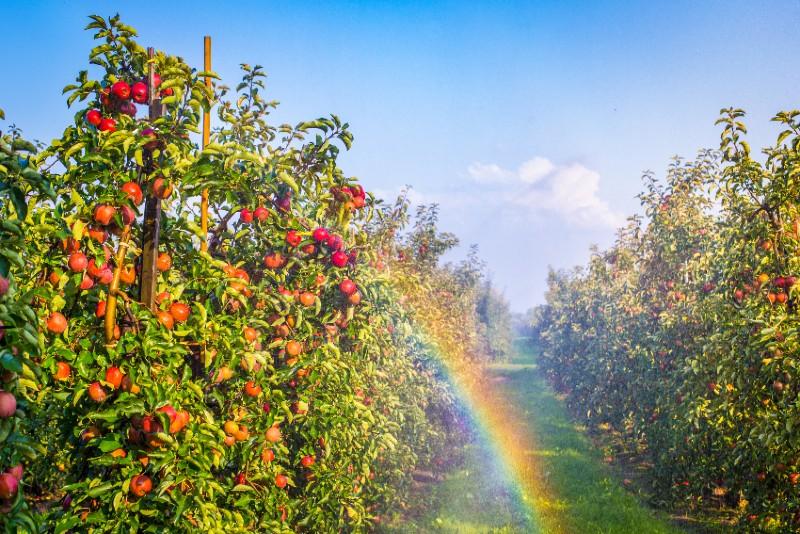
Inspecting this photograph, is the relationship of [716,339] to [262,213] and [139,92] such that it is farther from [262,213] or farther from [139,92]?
[139,92]

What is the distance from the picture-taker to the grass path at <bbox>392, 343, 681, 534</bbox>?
8227 mm

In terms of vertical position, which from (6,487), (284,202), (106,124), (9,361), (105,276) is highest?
(106,124)

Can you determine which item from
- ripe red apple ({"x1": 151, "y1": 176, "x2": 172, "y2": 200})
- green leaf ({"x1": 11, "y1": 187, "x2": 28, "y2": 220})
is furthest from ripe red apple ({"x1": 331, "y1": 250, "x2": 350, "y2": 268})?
green leaf ({"x1": 11, "y1": 187, "x2": 28, "y2": 220})

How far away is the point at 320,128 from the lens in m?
3.45

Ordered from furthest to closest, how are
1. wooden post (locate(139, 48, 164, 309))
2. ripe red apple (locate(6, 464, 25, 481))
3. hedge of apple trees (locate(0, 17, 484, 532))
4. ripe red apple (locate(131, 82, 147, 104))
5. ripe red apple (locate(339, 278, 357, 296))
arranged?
1. ripe red apple (locate(339, 278, 357, 296))
2. ripe red apple (locate(131, 82, 147, 104))
3. wooden post (locate(139, 48, 164, 309))
4. hedge of apple trees (locate(0, 17, 484, 532))
5. ripe red apple (locate(6, 464, 25, 481))

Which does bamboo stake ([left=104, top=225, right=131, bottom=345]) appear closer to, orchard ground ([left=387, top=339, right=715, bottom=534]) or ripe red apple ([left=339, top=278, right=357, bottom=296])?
ripe red apple ([left=339, top=278, right=357, bottom=296])

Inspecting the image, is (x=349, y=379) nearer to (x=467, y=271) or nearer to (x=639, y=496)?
(x=639, y=496)

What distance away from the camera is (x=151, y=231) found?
278 centimetres

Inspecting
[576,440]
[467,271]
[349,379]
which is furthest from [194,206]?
[467,271]

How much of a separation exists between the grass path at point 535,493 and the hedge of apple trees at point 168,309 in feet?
18.2

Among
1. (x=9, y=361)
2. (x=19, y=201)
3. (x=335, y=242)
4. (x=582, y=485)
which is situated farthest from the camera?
(x=582, y=485)

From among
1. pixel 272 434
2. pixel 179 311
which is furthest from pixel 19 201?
pixel 272 434

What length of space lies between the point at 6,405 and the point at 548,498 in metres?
9.45

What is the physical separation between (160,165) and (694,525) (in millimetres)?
8903
